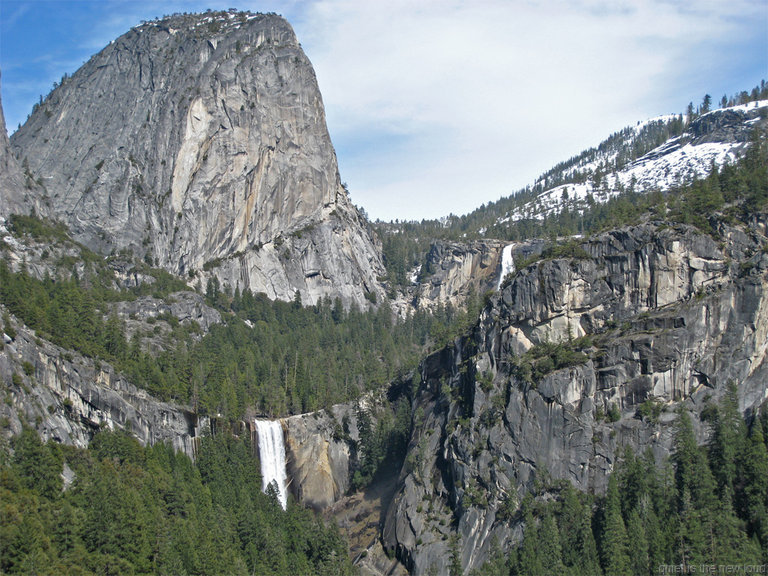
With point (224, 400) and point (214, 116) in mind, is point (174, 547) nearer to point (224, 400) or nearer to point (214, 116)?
point (224, 400)

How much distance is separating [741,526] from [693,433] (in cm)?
1183

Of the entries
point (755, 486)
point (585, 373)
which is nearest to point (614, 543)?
point (755, 486)

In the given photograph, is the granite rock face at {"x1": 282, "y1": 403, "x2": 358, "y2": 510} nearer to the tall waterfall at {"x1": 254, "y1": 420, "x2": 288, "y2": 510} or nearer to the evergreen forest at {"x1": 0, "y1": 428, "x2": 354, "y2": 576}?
the tall waterfall at {"x1": 254, "y1": 420, "x2": 288, "y2": 510}

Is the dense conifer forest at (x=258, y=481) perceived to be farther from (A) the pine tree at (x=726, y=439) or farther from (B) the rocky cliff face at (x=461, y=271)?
(B) the rocky cliff face at (x=461, y=271)

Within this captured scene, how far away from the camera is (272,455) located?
381ft

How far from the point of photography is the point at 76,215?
168 m

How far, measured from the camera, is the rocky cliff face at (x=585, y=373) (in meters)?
92.6

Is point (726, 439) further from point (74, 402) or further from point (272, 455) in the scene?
point (74, 402)

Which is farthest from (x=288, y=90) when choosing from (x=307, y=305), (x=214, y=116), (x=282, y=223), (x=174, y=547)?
(x=174, y=547)

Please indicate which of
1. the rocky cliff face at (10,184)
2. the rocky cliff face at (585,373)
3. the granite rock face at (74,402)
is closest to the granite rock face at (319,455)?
the granite rock face at (74,402)

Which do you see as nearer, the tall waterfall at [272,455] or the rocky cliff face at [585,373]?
the rocky cliff face at [585,373]

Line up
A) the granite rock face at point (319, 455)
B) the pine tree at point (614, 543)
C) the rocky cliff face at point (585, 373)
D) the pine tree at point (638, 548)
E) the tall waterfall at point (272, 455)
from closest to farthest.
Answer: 1. the pine tree at point (638, 548)
2. the pine tree at point (614, 543)
3. the rocky cliff face at point (585, 373)
4. the tall waterfall at point (272, 455)
5. the granite rock face at point (319, 455)

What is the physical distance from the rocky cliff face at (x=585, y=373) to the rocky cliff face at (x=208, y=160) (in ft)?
250

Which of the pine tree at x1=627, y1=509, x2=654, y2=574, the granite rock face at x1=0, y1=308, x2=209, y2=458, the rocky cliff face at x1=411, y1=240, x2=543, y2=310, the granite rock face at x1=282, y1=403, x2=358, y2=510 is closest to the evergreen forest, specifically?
the granite rock face at x1=0, y1=308, x2=209, y2=458
